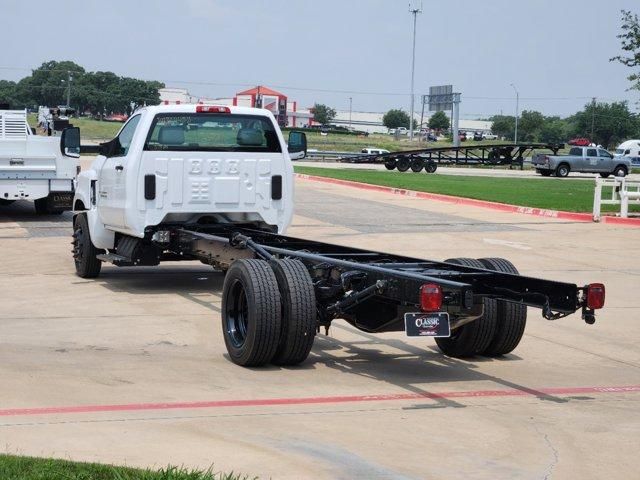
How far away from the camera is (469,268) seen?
8.82 meters

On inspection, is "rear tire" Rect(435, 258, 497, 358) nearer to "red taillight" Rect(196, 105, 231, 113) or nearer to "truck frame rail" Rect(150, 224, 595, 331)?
"truck frame rail" Rect(150, 224, 595, 331)

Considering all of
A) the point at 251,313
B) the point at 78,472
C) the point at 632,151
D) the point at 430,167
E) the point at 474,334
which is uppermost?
the point at 632,151

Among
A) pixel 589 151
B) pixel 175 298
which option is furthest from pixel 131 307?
pixel 589 151

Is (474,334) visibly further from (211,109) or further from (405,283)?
(211,109)

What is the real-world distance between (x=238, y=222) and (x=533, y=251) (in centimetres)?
676

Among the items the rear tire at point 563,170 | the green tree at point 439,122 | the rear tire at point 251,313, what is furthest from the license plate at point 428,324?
the green tree at point 439,122

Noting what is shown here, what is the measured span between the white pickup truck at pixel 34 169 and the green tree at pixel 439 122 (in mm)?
169247

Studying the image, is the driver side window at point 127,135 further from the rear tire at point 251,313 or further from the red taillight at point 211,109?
the rear tire at point 251,313

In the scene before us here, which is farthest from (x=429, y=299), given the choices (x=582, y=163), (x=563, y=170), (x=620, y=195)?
(x=582, y=163)

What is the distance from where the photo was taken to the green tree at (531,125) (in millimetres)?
159875

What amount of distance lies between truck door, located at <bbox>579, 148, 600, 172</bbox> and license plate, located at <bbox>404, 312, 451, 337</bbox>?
4742 centimetres

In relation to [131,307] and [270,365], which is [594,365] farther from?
[131,307]

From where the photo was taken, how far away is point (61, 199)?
21.5 m

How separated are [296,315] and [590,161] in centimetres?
4752
